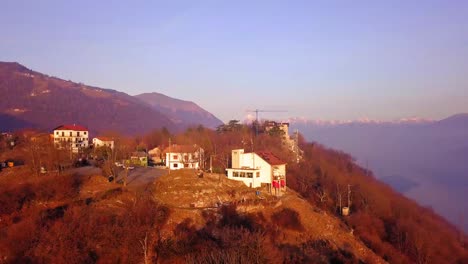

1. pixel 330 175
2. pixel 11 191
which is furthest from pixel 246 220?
pixel 330 175

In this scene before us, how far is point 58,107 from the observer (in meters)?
122

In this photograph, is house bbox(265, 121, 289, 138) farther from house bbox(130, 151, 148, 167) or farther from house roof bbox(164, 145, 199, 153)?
house roof bbox(164, 145, 199, 153)

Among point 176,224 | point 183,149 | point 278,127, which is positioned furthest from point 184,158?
point 278,127

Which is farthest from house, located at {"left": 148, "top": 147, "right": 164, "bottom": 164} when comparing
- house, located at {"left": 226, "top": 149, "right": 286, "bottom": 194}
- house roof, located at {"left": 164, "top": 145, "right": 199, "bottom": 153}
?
house, located at {"left": 226, "top": 149, "right": 286, "bottom": 194}

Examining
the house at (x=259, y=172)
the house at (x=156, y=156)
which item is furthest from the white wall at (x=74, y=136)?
the house at (x=259, y=172)

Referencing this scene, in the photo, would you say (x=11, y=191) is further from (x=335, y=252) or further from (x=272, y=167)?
(x=335, y=252)

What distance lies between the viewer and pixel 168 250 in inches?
802

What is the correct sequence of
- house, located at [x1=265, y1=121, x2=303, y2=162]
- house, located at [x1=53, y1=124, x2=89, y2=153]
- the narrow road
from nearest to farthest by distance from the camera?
the narrow road
house, located at [x1=53, y1=124, x2=89, y2=153]
house, located at [x1=265, y1=121, x2=303, y2=162]

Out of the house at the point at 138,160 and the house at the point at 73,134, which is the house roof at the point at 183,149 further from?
the house at the point at 73,134

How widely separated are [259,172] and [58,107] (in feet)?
352

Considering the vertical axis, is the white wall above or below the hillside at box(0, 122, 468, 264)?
above

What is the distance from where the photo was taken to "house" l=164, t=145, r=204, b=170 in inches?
1373

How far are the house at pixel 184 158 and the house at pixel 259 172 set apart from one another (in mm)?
4731

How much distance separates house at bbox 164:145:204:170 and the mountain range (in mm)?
76081
